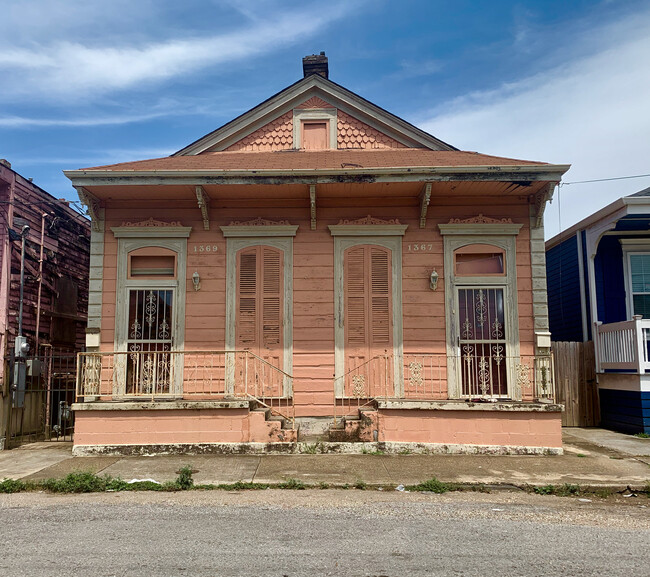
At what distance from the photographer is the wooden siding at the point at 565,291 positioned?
1306cm

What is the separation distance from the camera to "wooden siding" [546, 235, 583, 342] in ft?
42.9

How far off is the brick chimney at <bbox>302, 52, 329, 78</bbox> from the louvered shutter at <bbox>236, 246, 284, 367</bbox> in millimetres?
5141

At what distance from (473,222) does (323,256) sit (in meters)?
2.68

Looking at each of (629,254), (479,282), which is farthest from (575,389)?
(479,282)

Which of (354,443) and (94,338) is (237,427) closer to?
(354,443)

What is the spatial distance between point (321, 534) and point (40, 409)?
8650mm

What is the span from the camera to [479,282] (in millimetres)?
9742

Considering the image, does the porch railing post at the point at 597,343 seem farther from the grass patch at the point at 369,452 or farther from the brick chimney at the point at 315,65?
the brick chimney at the point at 315,65

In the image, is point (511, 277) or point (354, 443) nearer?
point (354, 443)

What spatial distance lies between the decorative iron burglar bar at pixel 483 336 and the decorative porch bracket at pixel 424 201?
136 cm

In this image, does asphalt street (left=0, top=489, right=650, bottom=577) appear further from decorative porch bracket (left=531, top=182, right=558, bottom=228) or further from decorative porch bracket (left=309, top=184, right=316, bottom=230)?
decorative porch bracket (left=531, top=182, right=558, bottom=228)

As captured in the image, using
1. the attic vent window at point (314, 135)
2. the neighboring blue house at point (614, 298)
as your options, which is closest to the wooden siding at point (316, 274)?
→ the attic vent window at point (314, 135)

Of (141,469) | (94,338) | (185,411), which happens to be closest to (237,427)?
(185,411)

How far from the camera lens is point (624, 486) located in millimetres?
6535
